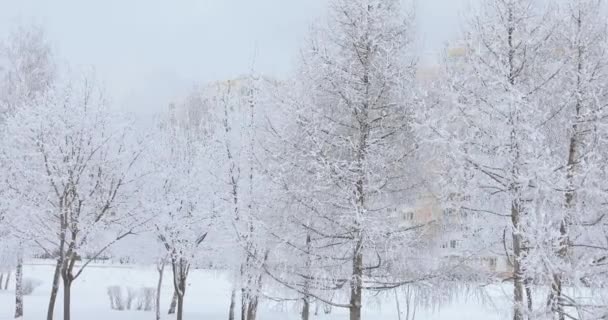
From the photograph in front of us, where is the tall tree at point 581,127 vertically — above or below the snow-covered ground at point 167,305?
above

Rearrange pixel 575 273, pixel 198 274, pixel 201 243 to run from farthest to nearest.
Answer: pixel 198 274, pixel 201 243, pixel 575 273

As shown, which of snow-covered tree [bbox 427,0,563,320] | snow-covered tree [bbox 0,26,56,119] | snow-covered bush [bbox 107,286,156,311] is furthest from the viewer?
snow-covered bush [bbox 107,286,156,311]

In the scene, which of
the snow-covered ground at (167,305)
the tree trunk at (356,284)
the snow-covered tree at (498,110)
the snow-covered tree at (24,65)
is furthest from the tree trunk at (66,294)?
the snow-covered tree at (498,110)

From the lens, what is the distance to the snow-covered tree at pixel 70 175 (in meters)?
13.0

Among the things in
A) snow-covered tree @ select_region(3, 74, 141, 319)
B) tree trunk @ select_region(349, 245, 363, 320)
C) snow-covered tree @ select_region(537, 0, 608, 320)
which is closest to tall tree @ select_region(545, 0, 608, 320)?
snow-covered tree @ select_region(537, 0, 608, 320)

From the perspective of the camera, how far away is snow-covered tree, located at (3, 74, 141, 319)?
42.6 ft

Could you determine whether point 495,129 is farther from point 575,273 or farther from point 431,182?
point 575,273

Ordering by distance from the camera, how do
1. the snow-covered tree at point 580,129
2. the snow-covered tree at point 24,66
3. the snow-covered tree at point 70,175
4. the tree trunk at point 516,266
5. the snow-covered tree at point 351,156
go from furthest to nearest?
the snow-covered tree at point 24,66
the snow-covered tree at point 70,175
the snow-covered tree at point 351,156
the tree trunk at point 516,266
the snow-covered tree at point 580,129

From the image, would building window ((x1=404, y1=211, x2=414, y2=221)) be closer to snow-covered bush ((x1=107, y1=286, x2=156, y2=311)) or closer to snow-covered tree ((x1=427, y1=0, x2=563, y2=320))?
snow-covered tree ((x1=427, y1=0, x2=563, y2=320))

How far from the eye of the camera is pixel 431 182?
8.27 m

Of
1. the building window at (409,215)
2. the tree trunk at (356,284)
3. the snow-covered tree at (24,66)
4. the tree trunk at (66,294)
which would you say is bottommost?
the tree trunk at (66,294)

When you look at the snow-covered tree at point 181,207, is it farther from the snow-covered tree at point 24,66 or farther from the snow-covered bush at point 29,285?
the snow-covered bush at point 29,285

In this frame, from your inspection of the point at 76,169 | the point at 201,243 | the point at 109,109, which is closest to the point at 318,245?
the point at 76,169

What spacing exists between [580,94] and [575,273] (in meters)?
3.71
